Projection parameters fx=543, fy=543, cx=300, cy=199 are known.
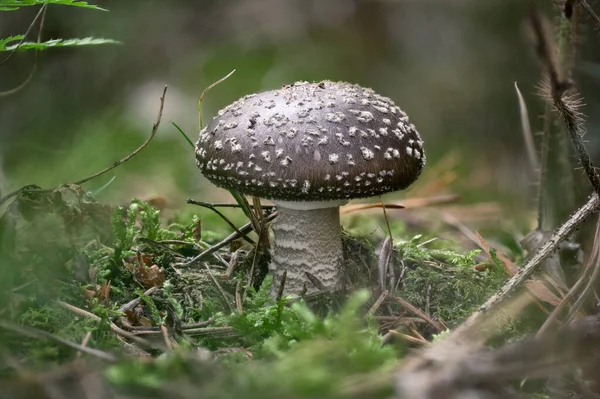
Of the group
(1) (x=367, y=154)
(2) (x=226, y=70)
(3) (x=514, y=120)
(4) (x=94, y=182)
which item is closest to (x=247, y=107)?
(1) (x=367, y=154)

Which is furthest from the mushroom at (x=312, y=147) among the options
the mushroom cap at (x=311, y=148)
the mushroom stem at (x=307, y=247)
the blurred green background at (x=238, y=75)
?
the blurred green background at (x=238, y=75)

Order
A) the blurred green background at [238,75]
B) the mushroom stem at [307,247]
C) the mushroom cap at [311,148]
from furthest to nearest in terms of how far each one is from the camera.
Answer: the blurred green background at [238,75]
the mushroom stem at [307,247]
the mushroom cap at [311,148]

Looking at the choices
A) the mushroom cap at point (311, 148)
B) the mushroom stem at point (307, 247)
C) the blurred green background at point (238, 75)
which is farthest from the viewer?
the blurred green background at point (238, 75)

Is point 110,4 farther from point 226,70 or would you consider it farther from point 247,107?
point 247,107

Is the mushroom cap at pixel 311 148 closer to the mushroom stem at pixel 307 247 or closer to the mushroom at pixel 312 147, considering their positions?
the mushroom at pixel 312 147

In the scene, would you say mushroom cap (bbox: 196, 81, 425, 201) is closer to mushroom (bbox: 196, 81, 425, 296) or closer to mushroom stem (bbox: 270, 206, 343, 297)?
mushroom (bbox: 196, 81, 425, 296)

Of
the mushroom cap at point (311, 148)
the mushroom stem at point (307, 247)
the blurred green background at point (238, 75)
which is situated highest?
the blurred green background at point (238, 75)

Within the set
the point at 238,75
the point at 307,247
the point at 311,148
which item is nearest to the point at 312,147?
Answer: the point at 311,148

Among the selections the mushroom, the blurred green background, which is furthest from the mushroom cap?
the blurred green background
